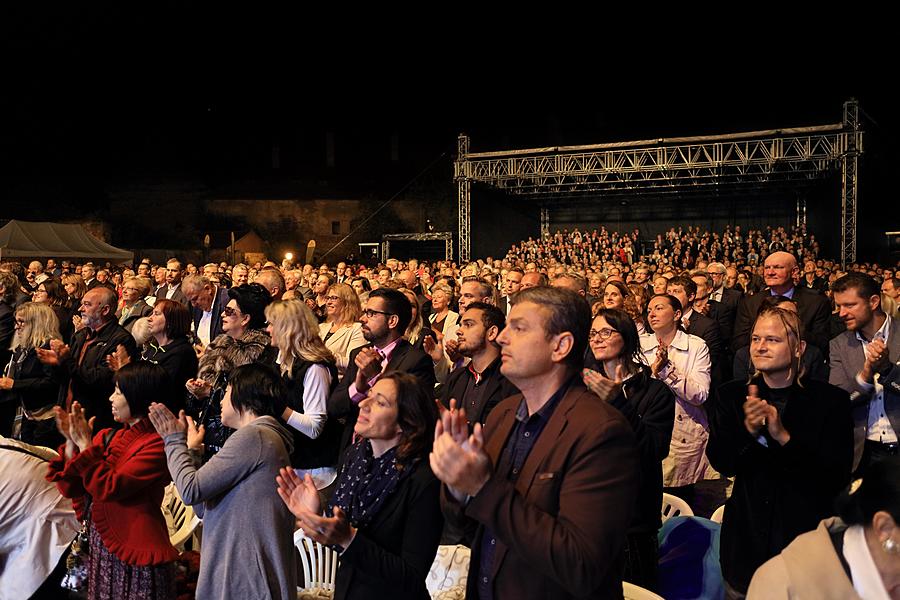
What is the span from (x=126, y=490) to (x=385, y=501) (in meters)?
1.33

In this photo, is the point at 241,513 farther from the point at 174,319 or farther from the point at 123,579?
the point at 174,319

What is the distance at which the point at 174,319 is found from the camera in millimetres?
5137

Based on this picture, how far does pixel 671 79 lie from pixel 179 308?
25.0 meters

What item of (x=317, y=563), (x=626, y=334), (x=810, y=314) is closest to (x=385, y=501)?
(x=317, y=563)

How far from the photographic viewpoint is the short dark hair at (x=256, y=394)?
3.13m

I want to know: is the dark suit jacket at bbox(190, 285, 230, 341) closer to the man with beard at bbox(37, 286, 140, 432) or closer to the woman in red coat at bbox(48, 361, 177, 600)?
the man with beard at bbox(37, 286, 140, 432)

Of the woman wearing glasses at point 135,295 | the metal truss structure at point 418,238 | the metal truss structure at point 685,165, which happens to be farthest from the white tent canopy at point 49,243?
the woman wearing glasses at point 135,295

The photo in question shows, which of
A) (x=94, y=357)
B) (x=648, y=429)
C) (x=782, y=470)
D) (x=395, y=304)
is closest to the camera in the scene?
(x=782, y=470)

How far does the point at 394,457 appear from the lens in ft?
8.82

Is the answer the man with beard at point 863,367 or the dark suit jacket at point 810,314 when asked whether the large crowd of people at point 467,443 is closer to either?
the man with beard at point 863,367

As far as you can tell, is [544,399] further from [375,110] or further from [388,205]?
[375,110]

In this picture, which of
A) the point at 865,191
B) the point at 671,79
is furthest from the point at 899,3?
the point at 671,79

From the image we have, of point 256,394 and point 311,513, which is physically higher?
point 256,394

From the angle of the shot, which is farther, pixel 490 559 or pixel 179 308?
pixel 179 308
